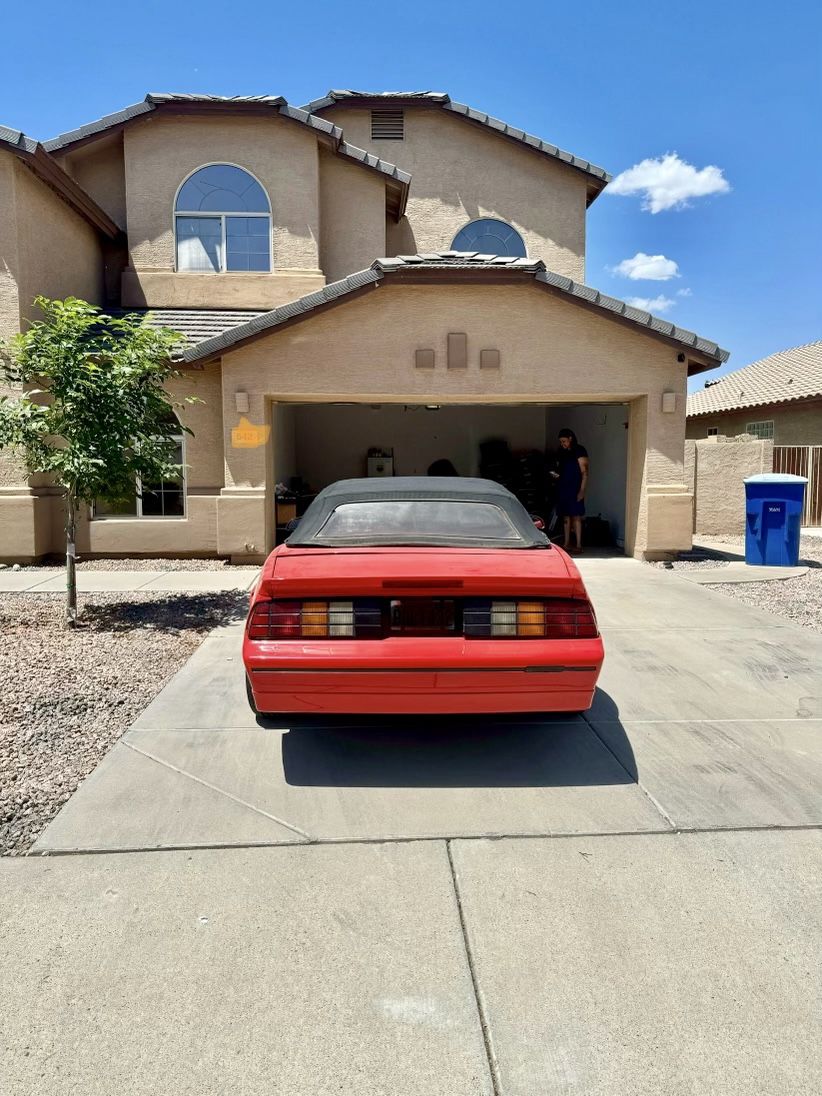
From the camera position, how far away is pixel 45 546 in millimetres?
10320

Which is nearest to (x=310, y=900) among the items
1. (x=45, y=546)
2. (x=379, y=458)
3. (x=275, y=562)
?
(x=275, y=562)

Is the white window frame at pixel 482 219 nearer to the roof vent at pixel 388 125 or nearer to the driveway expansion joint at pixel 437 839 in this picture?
the roof vent at pixel 388 125

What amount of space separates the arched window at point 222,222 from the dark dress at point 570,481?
6462mm

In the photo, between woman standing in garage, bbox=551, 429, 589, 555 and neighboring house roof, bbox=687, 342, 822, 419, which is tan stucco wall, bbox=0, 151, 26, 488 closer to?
woman standing in garage, bbox=551, 429, 589, 555

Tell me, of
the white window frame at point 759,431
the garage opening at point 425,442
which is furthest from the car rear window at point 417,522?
the white window frame at point 759,431

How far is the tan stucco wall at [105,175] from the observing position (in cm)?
1304

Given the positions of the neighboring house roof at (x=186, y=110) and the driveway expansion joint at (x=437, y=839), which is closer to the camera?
the driveway expansion joint at (x=437, y=839)

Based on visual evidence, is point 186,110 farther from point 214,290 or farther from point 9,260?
point 9,260

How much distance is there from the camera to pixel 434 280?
10078 millimetres

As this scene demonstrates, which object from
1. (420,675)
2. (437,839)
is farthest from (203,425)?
(437,839)

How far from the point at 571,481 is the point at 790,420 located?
12.1 meters

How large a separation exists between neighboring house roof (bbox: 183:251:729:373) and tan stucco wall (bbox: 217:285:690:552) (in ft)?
0.73

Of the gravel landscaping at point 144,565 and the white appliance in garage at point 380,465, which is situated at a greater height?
the white appliance in garage at point 380,465

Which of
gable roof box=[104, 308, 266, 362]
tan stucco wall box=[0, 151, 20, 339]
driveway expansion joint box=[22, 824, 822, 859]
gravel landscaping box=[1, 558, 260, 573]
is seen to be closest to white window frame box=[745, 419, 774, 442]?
gable roof box=[104, 308, 266, 362]
